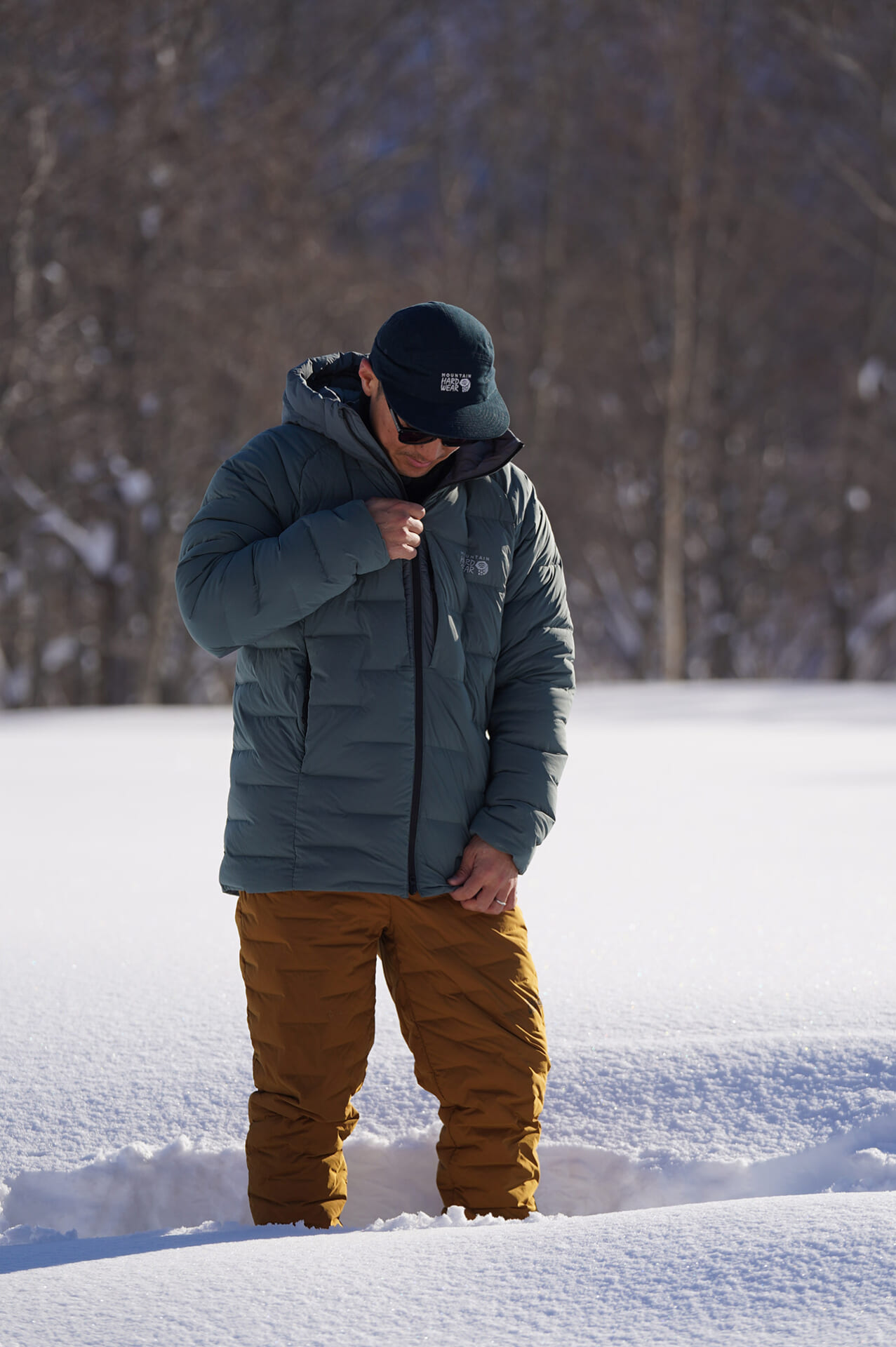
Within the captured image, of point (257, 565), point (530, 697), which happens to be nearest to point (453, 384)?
point (257, 565)

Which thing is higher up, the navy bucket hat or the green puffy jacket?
the navy bucket hat

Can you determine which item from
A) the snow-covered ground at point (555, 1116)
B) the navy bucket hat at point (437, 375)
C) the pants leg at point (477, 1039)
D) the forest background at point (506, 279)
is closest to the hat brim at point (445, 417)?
the navy bucket hat at point (437, 375)

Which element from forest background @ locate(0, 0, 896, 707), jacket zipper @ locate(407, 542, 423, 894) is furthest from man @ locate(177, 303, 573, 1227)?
forest background @ locate(0, 0, 896, 707)

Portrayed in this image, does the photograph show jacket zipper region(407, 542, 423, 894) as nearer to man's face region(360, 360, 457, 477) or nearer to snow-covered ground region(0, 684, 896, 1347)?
man's face region(360, 360, 457, 477)

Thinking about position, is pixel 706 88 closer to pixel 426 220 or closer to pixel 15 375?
pixel 426 220

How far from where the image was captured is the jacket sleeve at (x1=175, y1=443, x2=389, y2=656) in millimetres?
2115

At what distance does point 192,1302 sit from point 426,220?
20942mm

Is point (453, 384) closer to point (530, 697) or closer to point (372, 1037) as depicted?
point (530, 697)

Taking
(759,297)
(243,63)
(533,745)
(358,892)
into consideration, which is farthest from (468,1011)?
(759,297)

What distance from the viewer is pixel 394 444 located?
225 centimetres

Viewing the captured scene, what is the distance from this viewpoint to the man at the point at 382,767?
2.19 meters

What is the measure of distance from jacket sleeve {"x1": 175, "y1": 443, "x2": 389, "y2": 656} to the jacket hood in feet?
0.40

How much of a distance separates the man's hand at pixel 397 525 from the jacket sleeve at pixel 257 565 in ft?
0.05

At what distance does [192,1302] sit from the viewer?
5.54 ft
